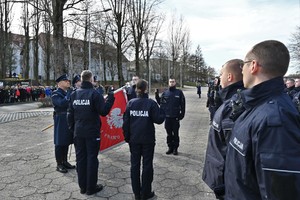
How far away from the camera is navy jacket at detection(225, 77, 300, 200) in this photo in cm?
151

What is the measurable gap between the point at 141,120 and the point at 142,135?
0.24m

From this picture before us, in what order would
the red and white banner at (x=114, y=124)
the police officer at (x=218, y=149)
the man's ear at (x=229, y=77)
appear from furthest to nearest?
the red and white banner at (x=114, y=124) < the man's ear at (x=229, y=77) < the police officer at (x=218, y=149)

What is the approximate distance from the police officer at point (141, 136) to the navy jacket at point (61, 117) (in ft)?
5.77

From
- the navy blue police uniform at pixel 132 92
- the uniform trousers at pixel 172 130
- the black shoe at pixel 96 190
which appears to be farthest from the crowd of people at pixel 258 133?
the navy blue police uniform at pixel 132 92

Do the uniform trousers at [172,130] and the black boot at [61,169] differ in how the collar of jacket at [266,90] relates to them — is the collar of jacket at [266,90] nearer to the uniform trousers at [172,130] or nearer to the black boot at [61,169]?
the black boot at [61,169]

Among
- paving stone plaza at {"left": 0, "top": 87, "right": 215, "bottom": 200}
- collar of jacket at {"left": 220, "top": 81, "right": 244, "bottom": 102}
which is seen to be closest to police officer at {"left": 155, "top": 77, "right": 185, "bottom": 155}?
paving stone plaza at {"left": 0, "top": 87, "right": 215, "bottom": 200}

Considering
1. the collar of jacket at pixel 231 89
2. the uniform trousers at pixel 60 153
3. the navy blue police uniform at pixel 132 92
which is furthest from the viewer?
the navy blue police uniform at pixel 132 92

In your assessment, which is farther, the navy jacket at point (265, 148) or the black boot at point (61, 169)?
the black boot at point (61, 169)

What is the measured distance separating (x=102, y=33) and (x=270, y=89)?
86.6ft

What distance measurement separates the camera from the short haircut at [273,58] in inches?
71.6

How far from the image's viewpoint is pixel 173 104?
285 inches

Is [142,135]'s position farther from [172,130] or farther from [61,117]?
[172,130]

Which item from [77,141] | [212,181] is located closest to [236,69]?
[212,181]

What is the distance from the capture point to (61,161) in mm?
5879
